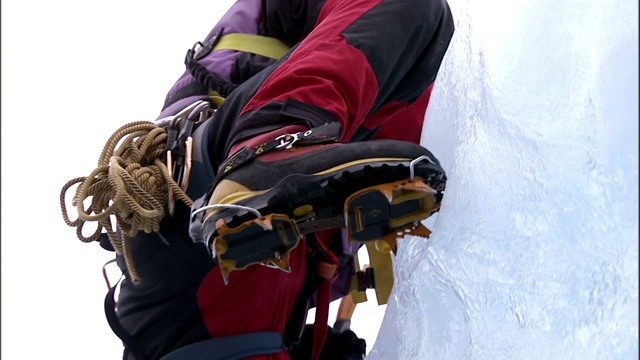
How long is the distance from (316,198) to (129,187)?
0.87 feet

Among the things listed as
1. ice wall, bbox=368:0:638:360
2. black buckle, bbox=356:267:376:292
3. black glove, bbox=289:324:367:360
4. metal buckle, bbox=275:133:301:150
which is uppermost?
metal buckle, bbox=275:133:301:150

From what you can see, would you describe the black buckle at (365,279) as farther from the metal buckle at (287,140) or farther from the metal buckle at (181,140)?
the metal buckle at (287,140)

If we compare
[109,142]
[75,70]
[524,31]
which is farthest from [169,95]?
[75,70]

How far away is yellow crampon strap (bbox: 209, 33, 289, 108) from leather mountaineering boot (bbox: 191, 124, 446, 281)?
0.40 m

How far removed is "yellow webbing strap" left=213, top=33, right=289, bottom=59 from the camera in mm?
1235

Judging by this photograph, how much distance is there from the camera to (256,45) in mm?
1248

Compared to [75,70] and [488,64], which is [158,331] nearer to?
[488,64]

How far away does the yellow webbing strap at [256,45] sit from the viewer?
1.24 meters

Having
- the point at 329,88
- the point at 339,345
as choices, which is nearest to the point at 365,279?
the point at 339,345

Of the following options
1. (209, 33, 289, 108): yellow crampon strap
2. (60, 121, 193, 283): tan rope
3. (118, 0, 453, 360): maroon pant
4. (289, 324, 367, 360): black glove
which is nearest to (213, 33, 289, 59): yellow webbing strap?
(209, 33, 289, 108): yellow crampon strap

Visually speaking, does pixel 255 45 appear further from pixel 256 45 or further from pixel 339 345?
pixel 339 345

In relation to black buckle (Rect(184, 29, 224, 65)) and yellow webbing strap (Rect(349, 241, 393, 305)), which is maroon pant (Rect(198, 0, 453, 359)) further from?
black buckle (Rect(184, 29, 224, 65))

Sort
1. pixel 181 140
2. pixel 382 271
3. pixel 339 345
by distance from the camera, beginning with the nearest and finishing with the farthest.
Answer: pixel 181 140, pixel 382 271, pixel 339 345

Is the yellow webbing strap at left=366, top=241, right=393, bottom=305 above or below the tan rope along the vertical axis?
below
